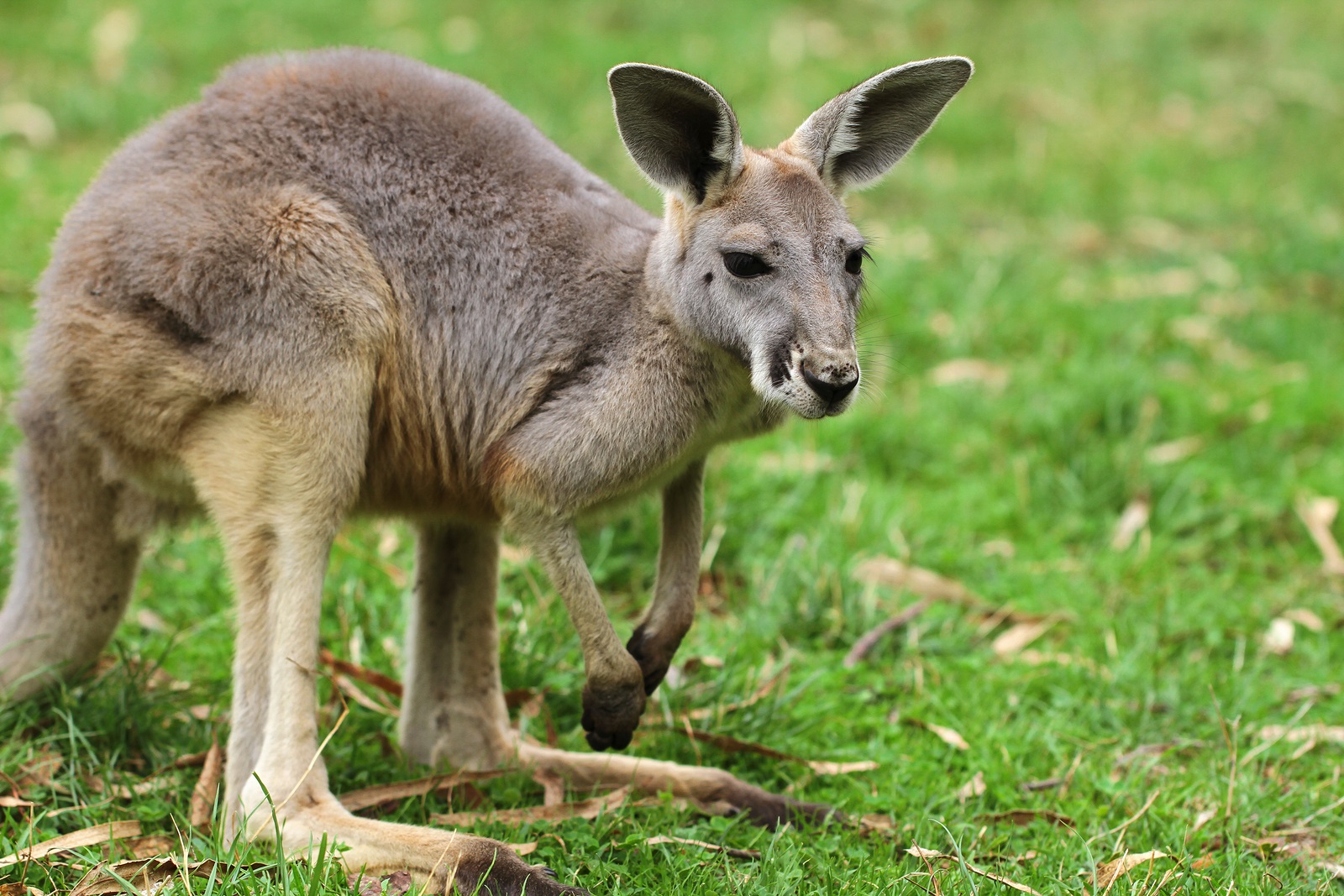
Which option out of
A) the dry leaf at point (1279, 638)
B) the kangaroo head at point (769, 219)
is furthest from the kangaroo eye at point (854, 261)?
the dry leaf at point (1279, 638)

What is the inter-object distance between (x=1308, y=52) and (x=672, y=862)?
8.69 m

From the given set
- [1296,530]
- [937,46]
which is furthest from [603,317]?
[937,46]

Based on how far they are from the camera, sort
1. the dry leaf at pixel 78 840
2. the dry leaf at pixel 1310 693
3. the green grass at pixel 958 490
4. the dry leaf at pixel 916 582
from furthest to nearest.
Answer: the dry leaf at pixel 916 582, the dry leaf at pixel 1310 693, the green grass at pixel 958 490, the dry leaf at pixel 78 840

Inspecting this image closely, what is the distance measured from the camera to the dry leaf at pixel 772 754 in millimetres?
3646

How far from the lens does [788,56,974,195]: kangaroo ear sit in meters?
3.24

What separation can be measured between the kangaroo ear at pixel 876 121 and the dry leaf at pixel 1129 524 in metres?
2.07

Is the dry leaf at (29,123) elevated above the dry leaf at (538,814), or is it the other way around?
the dry leaf at (29,123)

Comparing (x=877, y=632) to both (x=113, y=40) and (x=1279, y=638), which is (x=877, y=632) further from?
(x=113, y=40)

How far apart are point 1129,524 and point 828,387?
253cm

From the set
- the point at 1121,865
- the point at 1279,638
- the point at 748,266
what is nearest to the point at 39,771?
the point at 748,266

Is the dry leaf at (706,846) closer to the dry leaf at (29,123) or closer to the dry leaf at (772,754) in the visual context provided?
the dry leaf at (772,754)

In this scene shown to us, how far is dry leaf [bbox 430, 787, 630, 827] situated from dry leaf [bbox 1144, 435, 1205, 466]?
9.24 feet

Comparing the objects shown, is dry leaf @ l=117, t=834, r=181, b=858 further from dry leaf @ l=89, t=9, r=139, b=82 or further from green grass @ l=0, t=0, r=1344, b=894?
dry leaf @ l=89, t=9, r=139, b=82

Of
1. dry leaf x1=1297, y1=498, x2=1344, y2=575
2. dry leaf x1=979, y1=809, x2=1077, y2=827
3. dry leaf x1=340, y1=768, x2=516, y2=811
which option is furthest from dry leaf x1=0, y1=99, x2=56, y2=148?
dry leaf x1=1297, y1=498, x2=1344, y2=575
